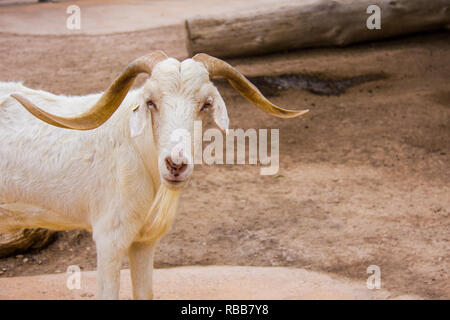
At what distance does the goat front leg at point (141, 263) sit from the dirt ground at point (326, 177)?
1563 mm

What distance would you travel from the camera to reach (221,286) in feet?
17.7

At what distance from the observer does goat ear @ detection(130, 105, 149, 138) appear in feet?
12.2

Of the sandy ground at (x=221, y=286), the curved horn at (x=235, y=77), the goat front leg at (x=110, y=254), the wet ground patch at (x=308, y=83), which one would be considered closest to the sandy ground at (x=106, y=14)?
the wet ground patch at (x=308, y=83)

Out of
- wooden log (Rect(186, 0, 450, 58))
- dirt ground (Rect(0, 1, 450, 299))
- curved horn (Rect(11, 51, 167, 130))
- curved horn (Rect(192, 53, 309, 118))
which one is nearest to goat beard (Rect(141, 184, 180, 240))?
curved horn (Rect(11, 51, 167, 130))

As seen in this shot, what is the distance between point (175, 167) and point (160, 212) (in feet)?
2.82

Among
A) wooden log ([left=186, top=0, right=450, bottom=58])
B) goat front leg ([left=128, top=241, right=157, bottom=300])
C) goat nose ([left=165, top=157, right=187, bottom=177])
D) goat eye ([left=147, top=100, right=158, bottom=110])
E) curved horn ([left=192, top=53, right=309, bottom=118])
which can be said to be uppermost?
wooden log ([left=186, top=0, right=450, bottom=58])

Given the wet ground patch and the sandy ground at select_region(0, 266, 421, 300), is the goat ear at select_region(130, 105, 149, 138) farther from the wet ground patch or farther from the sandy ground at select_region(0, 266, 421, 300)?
the wet ground patch

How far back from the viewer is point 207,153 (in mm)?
8469

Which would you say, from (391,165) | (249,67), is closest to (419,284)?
(391,165)

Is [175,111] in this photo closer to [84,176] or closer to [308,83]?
[84,176]

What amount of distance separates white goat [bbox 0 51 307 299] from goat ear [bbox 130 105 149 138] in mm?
101

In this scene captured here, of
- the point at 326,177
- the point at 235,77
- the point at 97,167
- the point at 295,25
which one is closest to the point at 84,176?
the point at 97,167

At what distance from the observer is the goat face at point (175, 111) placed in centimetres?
352

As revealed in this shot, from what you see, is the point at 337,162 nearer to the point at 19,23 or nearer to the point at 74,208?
the point at 74,208
